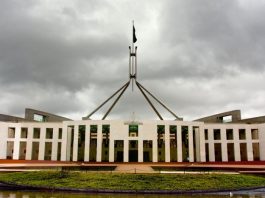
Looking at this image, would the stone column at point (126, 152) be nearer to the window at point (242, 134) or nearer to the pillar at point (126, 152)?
the pillar at point (126, 152)

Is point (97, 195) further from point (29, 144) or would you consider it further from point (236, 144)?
point (236, 144)

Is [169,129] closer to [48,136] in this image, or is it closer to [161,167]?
[161,167]

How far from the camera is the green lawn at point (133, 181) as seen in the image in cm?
1950

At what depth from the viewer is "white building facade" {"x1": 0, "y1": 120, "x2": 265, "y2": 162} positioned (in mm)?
34438

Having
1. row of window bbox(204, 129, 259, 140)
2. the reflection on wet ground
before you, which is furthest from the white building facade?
the reflection on wet ground

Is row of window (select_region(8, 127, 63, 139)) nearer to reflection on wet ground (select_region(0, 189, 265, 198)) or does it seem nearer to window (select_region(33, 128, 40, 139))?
window (select_region(33, 128, 40, 139))

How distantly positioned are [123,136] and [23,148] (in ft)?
49.5

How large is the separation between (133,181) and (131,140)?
14953mm

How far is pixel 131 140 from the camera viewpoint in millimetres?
35281

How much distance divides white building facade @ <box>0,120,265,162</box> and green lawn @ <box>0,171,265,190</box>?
1251 centimetres

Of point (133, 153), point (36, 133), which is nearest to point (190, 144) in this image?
point (133, 153)

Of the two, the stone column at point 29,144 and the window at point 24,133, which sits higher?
the window at point 24,133

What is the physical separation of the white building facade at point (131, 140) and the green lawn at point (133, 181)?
12510mm

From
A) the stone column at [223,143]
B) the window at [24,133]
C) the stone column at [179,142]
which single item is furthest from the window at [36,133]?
the stone column at [223,143]
